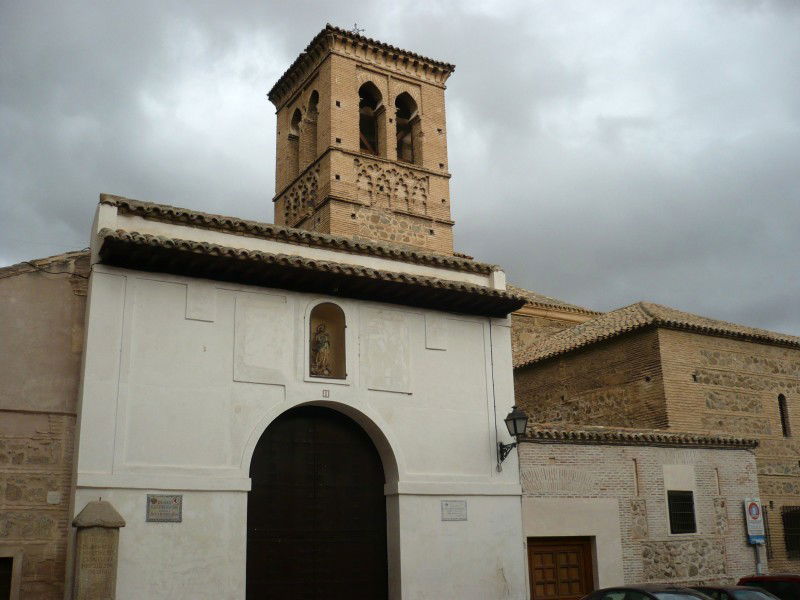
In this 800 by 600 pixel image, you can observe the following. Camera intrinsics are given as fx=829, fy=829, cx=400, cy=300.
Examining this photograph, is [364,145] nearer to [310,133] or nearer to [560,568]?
[310,133]

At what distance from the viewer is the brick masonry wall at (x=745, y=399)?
16.8m

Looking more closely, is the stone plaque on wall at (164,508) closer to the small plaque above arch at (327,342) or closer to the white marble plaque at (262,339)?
the white marble plaque at (262,339)

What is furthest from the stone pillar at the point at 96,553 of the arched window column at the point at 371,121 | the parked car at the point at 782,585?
the arched window column at the point at 371,121

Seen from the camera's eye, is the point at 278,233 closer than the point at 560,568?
Yes

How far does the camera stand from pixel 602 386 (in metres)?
18.3

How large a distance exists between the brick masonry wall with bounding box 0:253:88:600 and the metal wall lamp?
5.87 m

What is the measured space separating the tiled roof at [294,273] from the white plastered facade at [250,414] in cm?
16

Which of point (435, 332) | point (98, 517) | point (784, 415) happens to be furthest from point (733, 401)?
point (98, 517)

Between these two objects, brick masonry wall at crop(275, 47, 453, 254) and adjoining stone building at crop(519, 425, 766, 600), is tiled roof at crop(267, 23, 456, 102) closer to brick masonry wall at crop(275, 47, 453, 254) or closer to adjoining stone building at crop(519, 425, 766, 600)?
brick masonry wall at crop(275, 47, 453, 254)

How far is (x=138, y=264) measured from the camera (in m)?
10.6

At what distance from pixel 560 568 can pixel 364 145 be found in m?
11.4

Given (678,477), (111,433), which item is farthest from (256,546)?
(678,477)

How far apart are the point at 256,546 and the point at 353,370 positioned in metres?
2.66

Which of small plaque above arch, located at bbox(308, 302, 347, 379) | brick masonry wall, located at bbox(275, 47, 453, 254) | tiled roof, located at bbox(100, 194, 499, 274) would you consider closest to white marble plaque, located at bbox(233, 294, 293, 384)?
small plaque above arch, located at bbox(308, 302, 347, 379)
